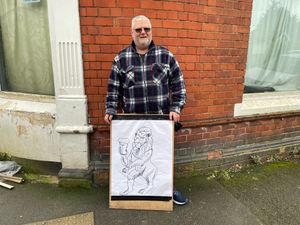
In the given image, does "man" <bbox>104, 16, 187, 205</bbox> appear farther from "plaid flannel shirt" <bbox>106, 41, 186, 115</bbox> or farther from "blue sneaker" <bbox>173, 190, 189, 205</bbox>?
"blue sneaker" <bbox>173, 190, 189, 205</bbox>

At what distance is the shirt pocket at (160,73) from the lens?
254cm

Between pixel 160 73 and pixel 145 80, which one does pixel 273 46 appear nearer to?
pixel 160 73

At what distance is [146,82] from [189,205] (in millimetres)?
1385

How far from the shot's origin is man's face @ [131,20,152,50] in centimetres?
238

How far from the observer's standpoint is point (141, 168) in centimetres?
275

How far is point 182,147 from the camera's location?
3.38m

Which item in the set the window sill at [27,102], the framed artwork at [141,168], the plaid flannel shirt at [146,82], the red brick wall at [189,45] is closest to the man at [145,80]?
the plaid flannel shirt at [146,82]

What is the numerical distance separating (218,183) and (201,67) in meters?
1.43

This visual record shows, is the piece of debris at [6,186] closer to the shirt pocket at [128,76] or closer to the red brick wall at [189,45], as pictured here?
the red brick wall at [189,45]

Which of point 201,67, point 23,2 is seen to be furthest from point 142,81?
point 23,2

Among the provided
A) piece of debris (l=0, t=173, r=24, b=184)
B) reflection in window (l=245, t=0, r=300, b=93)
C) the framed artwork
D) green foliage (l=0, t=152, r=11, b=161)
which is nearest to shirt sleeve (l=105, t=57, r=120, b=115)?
the framed artwork

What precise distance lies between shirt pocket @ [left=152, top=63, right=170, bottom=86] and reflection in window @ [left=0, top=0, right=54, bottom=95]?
1577 mm

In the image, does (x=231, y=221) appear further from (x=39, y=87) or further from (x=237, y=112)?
(x=39, y=87)

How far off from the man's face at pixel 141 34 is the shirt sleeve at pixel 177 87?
33cm
